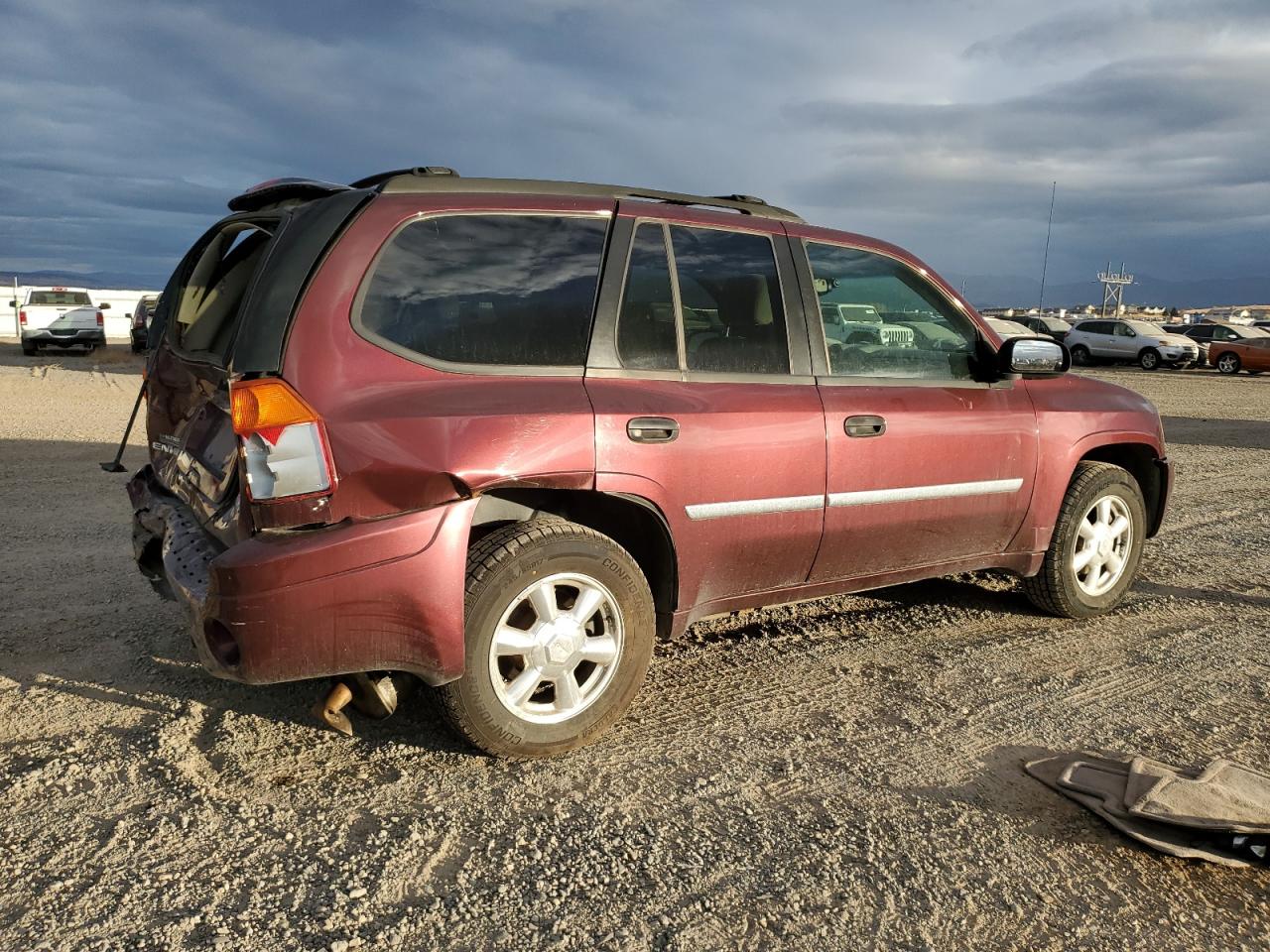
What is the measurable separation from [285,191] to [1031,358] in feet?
10.2

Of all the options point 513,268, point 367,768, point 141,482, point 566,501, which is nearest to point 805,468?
point 566,501

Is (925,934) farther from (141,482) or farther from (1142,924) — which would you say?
(141,482)

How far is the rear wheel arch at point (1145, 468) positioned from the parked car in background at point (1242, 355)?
30539 millimetres

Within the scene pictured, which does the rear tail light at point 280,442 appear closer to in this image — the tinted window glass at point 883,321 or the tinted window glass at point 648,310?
the tinted window glass at point 648,310

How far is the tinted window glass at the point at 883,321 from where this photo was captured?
388 cm

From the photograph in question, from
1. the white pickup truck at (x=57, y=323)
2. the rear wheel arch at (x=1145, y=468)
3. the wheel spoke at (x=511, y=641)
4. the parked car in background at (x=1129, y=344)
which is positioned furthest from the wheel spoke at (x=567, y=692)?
the parked car in background at (x=1129, y=344)

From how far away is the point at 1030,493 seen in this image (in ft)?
14.2

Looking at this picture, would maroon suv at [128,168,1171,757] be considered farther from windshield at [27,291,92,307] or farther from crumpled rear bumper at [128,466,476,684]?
windshield at [27,291,92,307]

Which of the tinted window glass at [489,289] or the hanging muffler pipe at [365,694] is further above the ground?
the tinted window glass at [489,289]

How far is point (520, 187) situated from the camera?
3.29 metres

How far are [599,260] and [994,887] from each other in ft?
7.39

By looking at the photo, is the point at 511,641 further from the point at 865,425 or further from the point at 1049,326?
the point at 1049,326

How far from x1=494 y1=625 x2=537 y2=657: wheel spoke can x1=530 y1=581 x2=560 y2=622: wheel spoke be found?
0.08 meters

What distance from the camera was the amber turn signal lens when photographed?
2.71 meters
